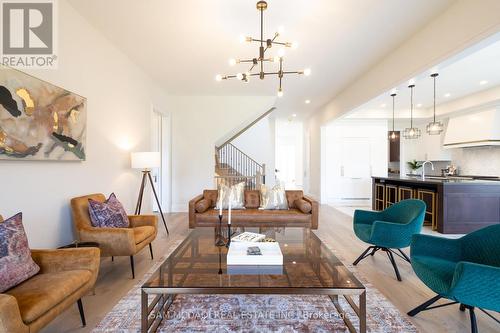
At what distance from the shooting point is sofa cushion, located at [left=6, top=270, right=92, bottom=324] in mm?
1443

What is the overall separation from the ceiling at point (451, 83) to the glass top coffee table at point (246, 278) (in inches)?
109

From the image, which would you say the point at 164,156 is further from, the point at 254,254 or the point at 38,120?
the point at 254,254

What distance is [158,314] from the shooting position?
196 cm

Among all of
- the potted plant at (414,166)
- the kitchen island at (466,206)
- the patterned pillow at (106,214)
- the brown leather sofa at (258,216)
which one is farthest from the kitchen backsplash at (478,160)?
the patterned pillow at (106,214)

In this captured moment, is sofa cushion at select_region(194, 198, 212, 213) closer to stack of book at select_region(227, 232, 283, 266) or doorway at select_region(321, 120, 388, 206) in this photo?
stack of book at select_region(227, 232, 283, 266)

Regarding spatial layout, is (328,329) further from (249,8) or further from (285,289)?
(249,8)

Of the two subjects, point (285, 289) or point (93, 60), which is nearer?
point (285, 289)

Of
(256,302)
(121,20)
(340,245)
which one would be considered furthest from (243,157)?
(256,302)

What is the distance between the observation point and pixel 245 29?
329cm

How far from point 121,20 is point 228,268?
315 cm

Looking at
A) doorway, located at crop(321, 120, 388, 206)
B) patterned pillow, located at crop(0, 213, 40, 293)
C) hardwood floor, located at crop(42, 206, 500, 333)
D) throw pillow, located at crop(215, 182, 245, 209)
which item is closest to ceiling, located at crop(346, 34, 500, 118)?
doorway, located at crop(321, 120, 388, 206)

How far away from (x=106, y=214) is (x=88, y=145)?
94cm

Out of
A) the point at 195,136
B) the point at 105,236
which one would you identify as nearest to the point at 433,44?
the point at 105,236

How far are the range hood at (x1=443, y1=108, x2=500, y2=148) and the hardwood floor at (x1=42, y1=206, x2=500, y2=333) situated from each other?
5.01 meters
